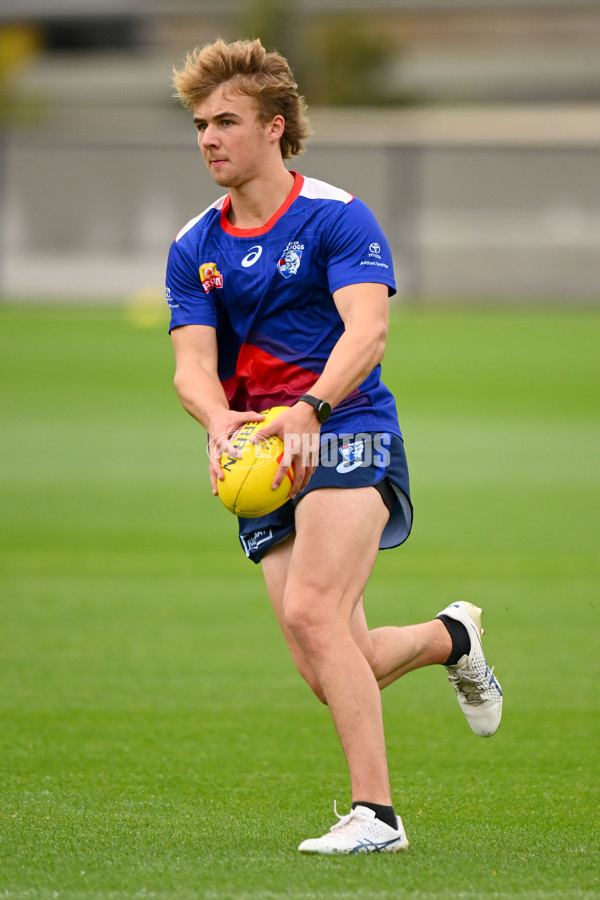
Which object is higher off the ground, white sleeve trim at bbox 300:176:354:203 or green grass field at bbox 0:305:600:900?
white sleeve trim at bbox 300:176:354:203

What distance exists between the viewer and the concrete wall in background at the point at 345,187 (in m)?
37.8

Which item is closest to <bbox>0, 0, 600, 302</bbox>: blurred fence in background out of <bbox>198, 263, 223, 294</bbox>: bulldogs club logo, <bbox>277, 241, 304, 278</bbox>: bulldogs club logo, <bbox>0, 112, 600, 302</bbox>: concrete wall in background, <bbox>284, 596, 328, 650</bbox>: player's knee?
<bbox>0, 112, 600, 302</bbox>: concrete wall in background

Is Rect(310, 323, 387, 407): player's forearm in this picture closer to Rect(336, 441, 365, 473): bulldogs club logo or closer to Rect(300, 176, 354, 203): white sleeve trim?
Rect(336, 441, 365, 473): bulldogs club logo

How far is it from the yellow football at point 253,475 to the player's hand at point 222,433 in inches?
0.6

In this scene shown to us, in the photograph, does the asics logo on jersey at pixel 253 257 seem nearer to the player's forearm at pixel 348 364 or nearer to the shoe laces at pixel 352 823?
the player's forearm at pixel 348 364

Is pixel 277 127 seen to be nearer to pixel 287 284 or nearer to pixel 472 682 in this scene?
pixel 287 284

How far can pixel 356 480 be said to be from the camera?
4332mm

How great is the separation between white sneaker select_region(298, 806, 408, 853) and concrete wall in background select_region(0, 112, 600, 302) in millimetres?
34075

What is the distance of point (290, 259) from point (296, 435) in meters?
0.66

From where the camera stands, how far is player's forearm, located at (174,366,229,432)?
441 centimetres

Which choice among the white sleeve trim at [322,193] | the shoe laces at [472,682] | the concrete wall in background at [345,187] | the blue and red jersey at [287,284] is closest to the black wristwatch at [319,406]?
the blue and red jersey at [287,284]

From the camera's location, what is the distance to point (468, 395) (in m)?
19.4

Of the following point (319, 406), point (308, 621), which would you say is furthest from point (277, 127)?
point (308, 621)

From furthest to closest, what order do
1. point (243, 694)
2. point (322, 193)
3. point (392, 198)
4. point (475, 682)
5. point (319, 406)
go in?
point (392, 198), point (243, 694), point (475, 682), point (322, 193), point (319, 406)
